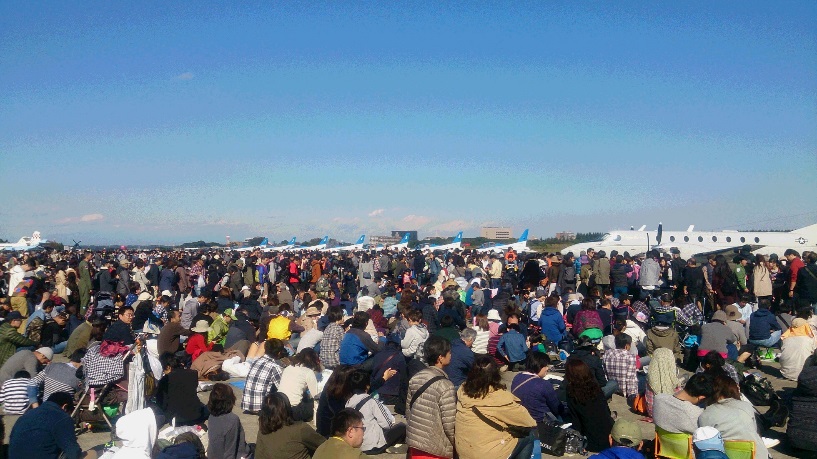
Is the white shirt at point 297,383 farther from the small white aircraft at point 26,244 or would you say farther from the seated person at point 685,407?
the small white aircraft at point 26,244

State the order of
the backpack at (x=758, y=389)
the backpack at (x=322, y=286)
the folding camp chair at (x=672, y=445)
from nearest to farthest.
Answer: the folding camp chair at (x=672, y=445) < the backpack at (x=758, y=389) < the backpack at (x=322, y=286)

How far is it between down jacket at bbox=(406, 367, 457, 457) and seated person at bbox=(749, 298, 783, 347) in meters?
8.14

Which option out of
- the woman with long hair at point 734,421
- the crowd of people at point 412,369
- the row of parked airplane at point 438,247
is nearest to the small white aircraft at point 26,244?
the row of parked airplane at point 438,247

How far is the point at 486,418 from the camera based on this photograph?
461 centimetres

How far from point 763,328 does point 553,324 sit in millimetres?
3682

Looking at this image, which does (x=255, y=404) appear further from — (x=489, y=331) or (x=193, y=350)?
(x=489, y=331)

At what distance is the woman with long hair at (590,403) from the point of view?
599cm

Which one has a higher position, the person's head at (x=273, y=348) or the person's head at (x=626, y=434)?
the person's head at (x=273, y=348)

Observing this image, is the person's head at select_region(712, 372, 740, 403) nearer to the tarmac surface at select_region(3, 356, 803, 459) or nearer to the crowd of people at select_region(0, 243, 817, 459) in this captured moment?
the crowd of people at select_region(0, 243, 817, 459)

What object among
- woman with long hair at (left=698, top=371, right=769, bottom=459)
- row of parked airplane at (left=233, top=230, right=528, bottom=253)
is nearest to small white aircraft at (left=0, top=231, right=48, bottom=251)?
row of parked airplane at (left=233, top=230, right=528, bottom=253)

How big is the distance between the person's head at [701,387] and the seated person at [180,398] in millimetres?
5321

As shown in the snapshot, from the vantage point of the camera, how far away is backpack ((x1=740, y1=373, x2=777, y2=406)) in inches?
290

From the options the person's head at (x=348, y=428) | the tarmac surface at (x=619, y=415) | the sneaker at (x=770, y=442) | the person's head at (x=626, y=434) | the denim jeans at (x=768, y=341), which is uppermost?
the person's head at (x=348, y=428)

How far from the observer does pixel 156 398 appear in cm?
713
